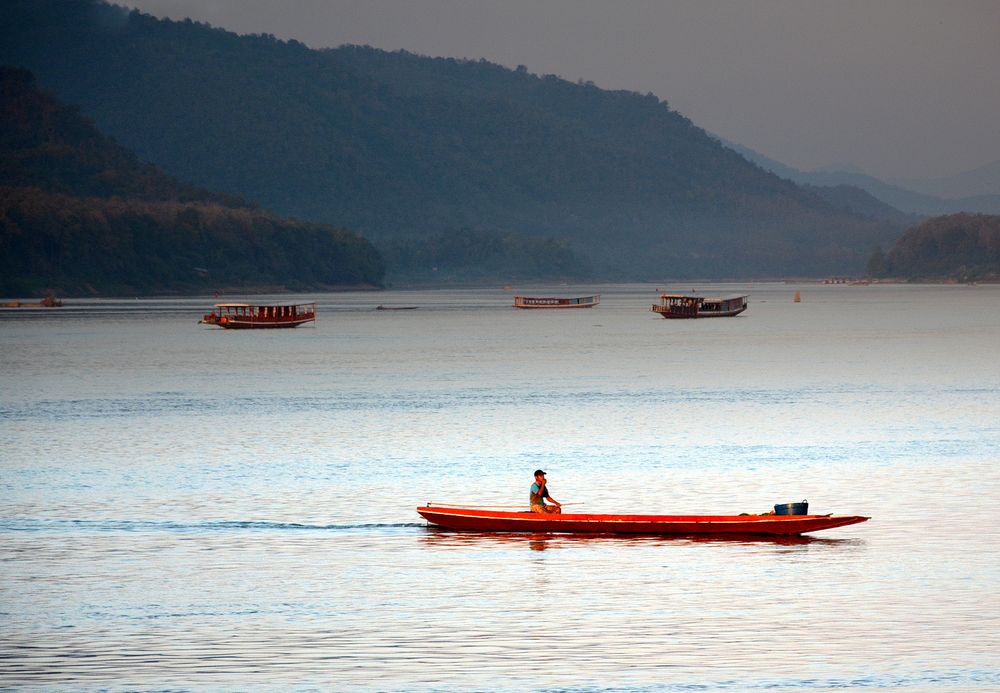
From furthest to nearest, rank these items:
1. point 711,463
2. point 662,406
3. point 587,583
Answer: point 662,406 < point 711,463 < point 587,583

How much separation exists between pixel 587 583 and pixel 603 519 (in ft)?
16.8

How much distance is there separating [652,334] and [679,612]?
160 meters

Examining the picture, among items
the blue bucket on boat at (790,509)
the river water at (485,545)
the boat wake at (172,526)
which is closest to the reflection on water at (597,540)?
the river water at (485,545)

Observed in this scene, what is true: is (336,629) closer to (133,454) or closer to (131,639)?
(131,639)

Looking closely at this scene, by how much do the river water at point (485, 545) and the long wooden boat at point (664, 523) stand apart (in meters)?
0.48

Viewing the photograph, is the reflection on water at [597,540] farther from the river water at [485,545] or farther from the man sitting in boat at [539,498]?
the man sitting in boat at [539,498]

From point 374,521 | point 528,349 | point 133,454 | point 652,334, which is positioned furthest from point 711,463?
point 652,334

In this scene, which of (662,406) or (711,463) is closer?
(711,463)

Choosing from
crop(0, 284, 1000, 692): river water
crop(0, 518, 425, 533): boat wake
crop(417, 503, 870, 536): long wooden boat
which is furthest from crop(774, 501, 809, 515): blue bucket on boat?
crop(0, 518, 425, 533): boat wake

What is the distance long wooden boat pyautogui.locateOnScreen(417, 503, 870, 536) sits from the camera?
41.7 meters

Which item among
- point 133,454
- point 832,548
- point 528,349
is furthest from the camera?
point 528,349

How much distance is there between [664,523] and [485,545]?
16.9ft

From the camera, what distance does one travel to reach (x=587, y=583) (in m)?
37.5

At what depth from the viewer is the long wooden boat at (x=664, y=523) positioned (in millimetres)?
41688
